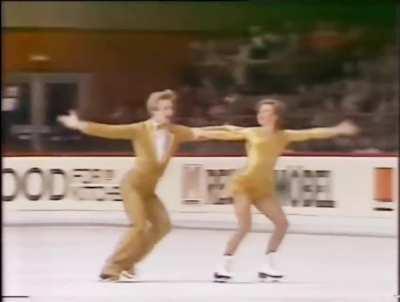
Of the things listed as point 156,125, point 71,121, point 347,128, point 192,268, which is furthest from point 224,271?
point 71,121

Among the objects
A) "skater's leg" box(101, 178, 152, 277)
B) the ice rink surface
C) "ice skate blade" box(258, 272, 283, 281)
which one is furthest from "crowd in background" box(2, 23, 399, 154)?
"ice skate blade" box(258, 272, 283, 281)

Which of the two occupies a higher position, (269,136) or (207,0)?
(207,0)

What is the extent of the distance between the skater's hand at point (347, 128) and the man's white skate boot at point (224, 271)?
0.67 m

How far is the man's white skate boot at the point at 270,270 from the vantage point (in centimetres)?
404

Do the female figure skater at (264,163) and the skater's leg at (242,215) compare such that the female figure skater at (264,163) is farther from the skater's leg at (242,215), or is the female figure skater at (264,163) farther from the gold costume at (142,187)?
the gold costume at (142,187)

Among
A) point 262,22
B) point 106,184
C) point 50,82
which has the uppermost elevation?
point 262,22

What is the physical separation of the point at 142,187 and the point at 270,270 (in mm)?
610

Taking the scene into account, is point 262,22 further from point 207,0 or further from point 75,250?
point 75,250

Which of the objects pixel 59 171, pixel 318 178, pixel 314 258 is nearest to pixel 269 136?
pixel 318 178

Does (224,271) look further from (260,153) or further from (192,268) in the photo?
(260,153)

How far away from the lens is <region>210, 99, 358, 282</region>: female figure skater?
395 cm

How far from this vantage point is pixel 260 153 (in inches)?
157

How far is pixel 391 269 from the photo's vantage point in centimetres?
409

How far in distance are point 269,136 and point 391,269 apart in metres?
0.74
